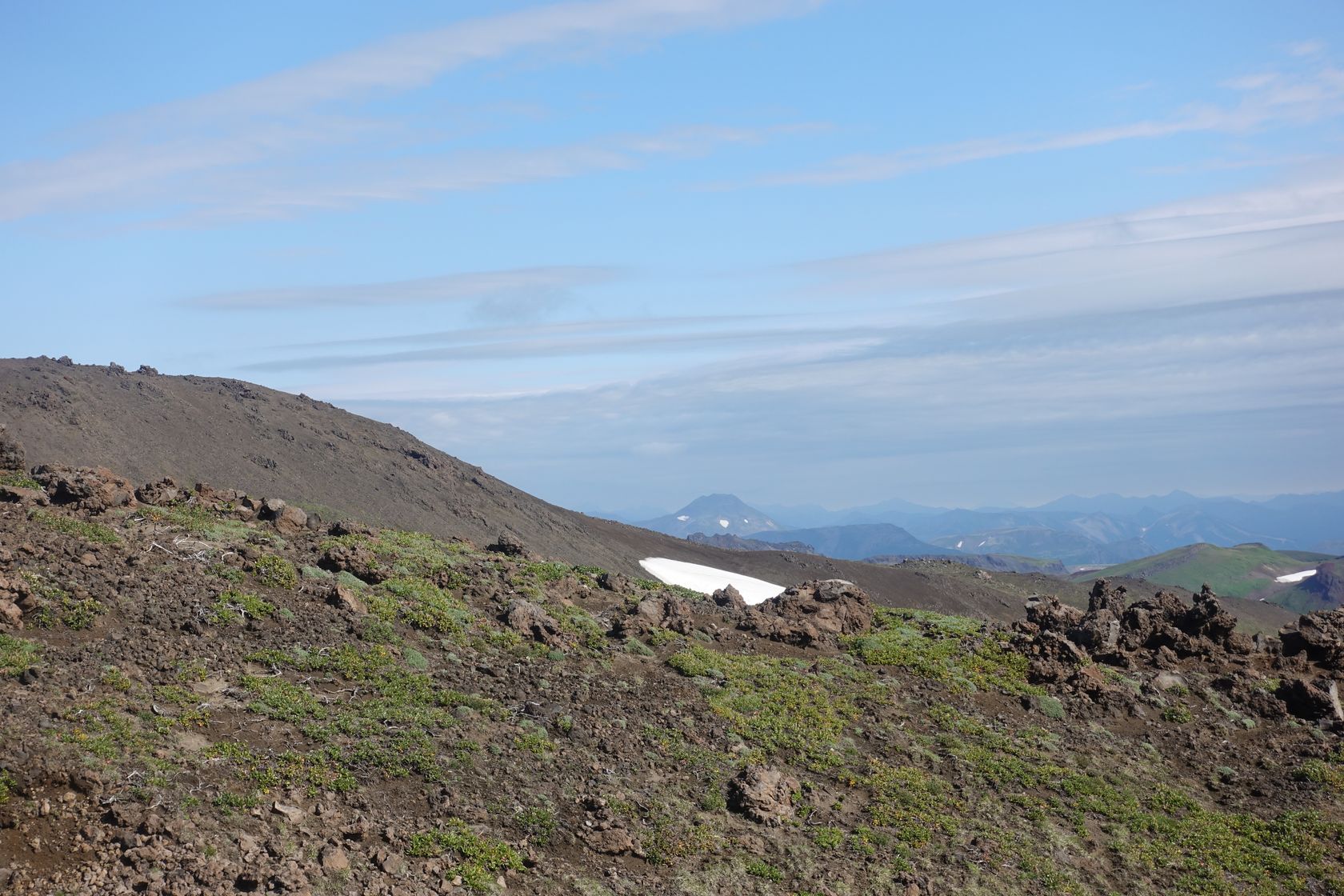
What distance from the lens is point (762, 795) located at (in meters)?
14.1

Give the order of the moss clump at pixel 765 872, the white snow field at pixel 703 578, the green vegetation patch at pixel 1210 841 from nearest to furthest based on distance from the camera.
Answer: the moss clump at pixel 765 872 → the green vegetation patch at pixel 1210 841 → the white snow field at pixel 703 578

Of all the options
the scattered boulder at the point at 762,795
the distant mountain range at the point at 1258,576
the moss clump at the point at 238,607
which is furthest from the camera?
the distant mountain range at the point at 1258,576

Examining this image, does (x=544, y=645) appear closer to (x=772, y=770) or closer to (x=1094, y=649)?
(x=772, y=770)

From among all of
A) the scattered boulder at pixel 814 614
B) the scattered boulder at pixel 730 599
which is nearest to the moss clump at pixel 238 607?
the scattered boulder at pixel 814 614

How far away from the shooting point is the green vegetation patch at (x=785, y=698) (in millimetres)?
16062

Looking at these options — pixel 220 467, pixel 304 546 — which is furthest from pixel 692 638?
pixel 220 467

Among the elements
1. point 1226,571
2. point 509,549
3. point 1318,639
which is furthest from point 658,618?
point 1226,571

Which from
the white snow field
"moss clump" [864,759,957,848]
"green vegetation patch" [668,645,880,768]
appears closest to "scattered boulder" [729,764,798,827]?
"green vegetation patch" [668,645,880,768]

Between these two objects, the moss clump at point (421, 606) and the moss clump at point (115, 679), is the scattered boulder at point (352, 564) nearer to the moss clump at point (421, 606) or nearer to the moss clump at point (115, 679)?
the moss clump at point (421, 606)

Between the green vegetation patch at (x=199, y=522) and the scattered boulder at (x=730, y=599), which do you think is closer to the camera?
the green vegetation patch at (x=199, y=522)

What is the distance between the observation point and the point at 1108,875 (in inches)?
550

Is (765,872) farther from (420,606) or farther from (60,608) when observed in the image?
(60,608)

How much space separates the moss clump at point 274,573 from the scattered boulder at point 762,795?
8847 mm

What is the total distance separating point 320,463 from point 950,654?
60318mm
